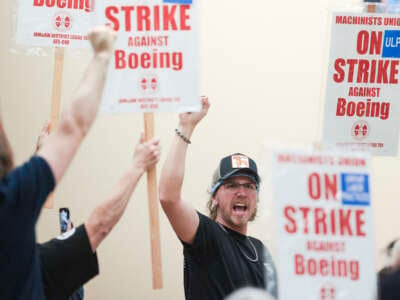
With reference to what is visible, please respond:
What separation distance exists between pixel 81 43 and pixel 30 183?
72.1 inches

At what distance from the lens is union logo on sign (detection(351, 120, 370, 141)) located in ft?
10.3

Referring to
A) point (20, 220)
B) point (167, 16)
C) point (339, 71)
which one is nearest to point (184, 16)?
point (167, 16)

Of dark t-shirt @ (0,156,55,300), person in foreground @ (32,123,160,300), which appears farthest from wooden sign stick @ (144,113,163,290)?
dark t-shirt @ (0,156,55,300)

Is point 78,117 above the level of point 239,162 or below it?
above

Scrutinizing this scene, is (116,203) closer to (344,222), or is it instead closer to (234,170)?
(344,222)

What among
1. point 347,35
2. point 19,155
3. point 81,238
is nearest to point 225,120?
point 19,155

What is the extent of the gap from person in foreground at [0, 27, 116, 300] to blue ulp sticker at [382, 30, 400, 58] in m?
1.53

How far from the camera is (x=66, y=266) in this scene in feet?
7.53

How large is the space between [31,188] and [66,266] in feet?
1.62

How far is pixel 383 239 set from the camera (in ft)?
15.6

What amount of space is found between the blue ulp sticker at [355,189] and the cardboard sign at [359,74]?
35.5 inches

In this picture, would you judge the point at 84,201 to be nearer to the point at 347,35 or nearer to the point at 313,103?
the point at 313,103

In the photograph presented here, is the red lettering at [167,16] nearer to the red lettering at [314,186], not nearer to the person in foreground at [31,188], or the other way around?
the person in foreground at [31,188]

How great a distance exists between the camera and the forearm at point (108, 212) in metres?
2.36
